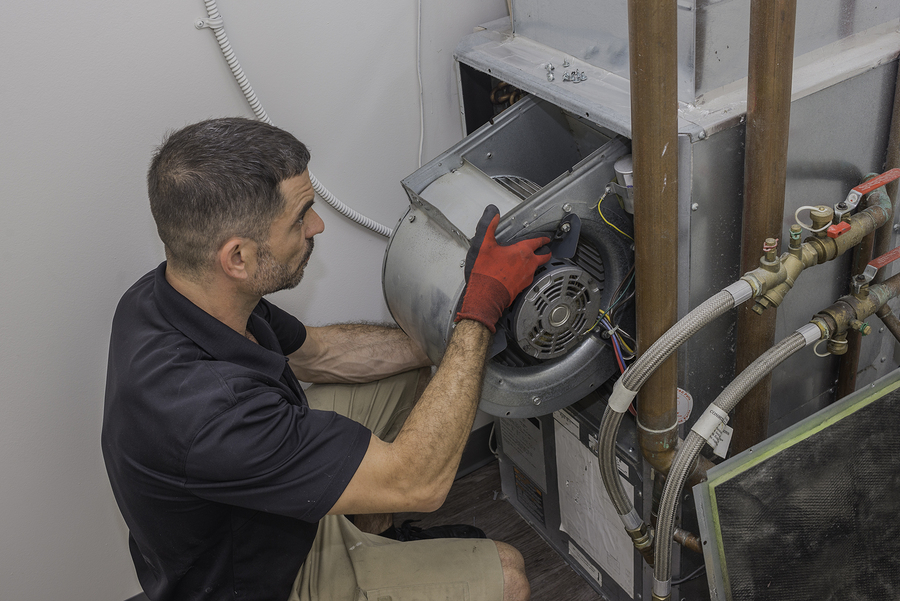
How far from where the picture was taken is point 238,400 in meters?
0.99

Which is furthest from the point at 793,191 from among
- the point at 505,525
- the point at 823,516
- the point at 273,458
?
the point at 505,525

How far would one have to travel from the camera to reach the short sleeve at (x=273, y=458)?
3.14 ft

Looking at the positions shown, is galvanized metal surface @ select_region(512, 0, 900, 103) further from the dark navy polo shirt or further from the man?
the dark navy polo shirt

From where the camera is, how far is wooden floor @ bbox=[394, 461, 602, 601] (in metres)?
1.55

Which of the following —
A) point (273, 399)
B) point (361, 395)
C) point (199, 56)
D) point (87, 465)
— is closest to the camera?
point (273, 399)

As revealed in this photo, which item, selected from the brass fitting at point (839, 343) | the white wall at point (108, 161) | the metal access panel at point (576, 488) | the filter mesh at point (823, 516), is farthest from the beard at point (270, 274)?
the brass fitting at point (839, 343)

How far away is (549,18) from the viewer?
121cm

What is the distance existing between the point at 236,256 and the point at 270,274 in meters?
0.06

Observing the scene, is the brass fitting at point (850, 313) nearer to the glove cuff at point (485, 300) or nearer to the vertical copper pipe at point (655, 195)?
the vertical copper pipe at point (655, 195)

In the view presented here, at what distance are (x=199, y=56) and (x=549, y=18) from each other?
1.81ft

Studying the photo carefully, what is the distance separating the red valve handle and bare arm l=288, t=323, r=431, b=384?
2.64 feet

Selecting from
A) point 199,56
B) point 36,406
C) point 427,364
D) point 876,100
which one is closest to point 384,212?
point 427,364

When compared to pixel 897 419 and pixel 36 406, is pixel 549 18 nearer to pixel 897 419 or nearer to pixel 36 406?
pixel 897 419

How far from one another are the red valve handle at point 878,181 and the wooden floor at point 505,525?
93 centimetres
